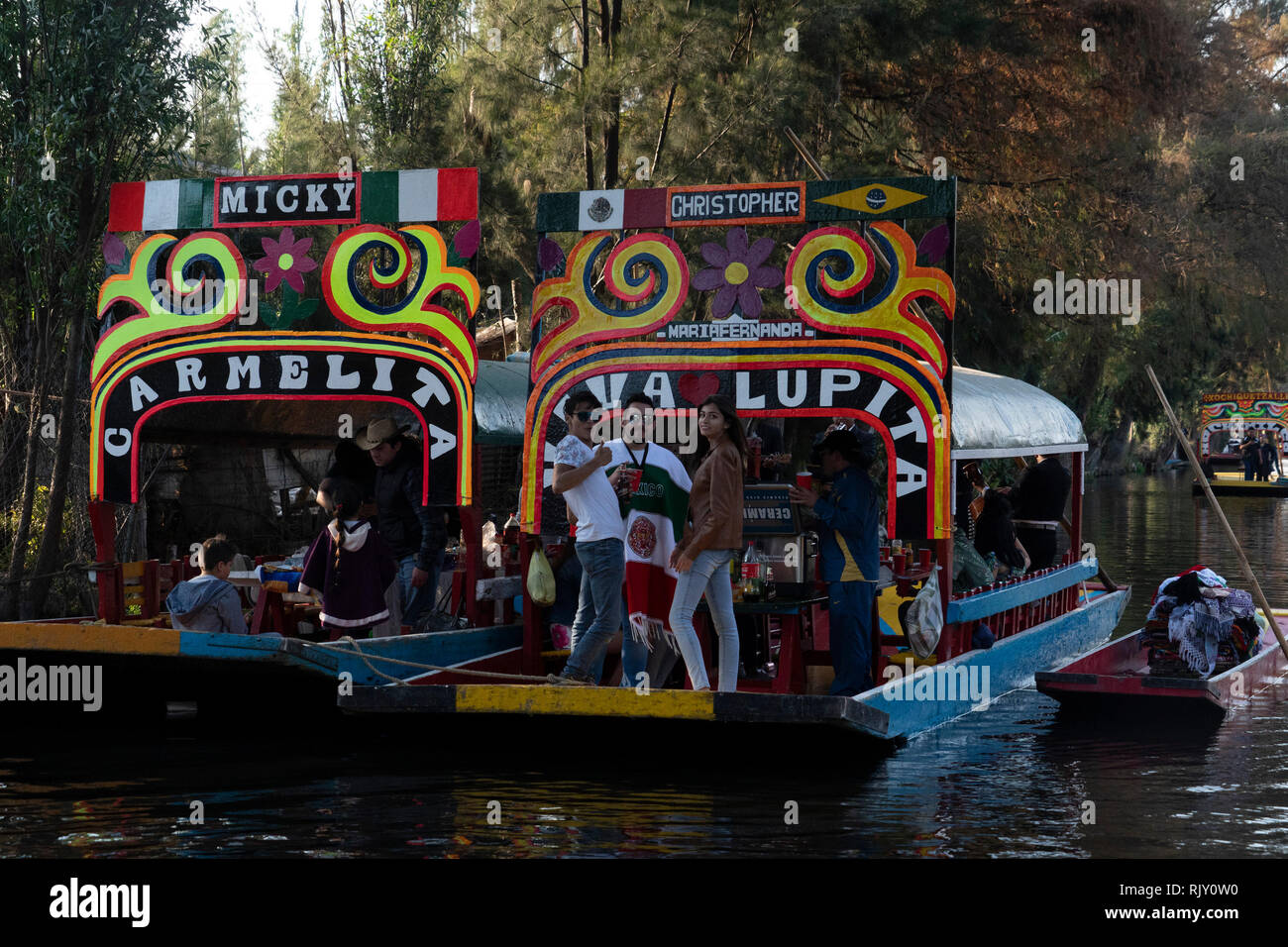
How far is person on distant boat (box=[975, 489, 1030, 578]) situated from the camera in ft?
46.5

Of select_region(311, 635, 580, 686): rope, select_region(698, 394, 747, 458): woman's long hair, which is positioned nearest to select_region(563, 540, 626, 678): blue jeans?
select_region(311, 635, 580, 686): rope

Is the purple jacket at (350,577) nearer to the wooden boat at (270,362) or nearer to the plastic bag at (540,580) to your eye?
the wooden boat at (270,362)

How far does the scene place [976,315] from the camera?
23.6 m

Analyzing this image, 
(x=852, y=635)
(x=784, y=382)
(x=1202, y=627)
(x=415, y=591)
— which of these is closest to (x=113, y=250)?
(x=415, y=591)

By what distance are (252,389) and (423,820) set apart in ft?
14.9

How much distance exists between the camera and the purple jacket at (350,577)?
35.6 ft

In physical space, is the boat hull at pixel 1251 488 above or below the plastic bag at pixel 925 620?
above

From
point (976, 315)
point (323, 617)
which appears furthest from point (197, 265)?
point (976, 315)

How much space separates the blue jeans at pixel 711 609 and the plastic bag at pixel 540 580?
5.98 feet

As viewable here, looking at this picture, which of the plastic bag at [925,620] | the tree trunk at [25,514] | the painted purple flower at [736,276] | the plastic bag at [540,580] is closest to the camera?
the plastic bag at [925,620]

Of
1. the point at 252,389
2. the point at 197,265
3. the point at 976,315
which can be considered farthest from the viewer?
the point at 976,315

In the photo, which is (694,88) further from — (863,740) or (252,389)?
(863,740)
